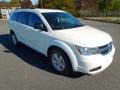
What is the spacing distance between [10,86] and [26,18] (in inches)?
125

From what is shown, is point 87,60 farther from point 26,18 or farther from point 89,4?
point 89,4

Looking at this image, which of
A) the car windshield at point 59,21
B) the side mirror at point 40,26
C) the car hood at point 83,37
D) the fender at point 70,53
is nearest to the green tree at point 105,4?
the car windshield at point 59,21

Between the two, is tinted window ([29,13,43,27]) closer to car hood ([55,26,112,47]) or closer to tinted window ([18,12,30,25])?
tinted window ([18,12,30,25])

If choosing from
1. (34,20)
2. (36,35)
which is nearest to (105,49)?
(36,35)

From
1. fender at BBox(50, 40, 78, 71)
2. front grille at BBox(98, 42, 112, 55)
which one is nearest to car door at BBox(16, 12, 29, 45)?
fender at BBox(50, 40, 78, 71)

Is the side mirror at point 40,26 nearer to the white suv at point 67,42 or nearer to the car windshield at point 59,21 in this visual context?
the white suv at point 67,42

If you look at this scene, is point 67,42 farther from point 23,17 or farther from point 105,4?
point 105,4

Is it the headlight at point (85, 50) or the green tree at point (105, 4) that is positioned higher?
the green tree at point (105, 4)

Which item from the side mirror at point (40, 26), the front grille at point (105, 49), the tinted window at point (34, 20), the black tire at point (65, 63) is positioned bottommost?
the black tire at point (65, 63)

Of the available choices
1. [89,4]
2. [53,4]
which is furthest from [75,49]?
[89,4]

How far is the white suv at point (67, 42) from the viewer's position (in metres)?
4.88

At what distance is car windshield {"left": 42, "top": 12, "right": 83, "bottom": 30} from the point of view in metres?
5.99

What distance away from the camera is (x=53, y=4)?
1706 inches

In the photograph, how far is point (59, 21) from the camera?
20.6 ft
